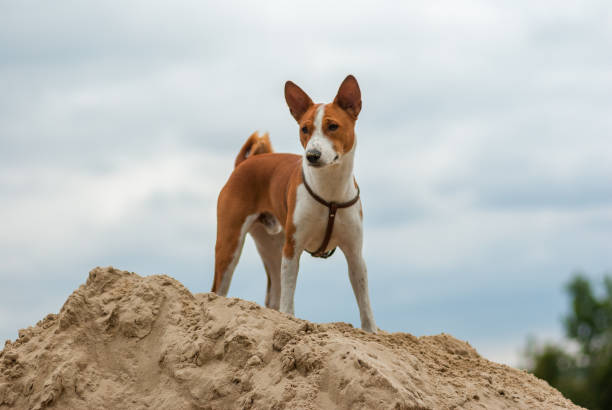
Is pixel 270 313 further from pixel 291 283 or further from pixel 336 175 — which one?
pixel 336 175

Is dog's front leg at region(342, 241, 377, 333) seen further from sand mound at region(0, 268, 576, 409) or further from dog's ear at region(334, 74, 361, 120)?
dog's ear at region(334, 74, 361, 120)

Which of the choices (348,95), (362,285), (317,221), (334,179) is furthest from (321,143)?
(362,285)

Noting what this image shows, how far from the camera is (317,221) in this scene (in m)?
7.56

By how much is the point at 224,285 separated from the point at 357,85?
10.0 ft

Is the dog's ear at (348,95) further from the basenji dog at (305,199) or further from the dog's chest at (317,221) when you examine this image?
the dog's chest at (317,221)

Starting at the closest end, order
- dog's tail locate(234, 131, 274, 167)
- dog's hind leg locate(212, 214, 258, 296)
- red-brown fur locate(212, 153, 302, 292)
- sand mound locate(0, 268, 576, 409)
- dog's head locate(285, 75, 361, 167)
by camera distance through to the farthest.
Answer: sand mound locate(0, 268, 576, 409)
dog's head locate(285, 75, 361, 167)
red-brown fur locate(212, 153, 302, 292)
dog's hind leg locate(212, 214, 258, 296)
dog's tail locate(234, 131, 274, 167)

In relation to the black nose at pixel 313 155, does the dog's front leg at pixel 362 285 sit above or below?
below

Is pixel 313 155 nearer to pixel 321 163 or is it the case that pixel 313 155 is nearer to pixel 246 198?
pixel 321 163

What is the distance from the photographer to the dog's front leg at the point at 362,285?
7.78 m

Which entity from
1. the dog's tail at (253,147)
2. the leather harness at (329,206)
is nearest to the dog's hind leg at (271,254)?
the dog's tail at (253,147)

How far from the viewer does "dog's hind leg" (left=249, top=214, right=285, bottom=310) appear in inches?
362

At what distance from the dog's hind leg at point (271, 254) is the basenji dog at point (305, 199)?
30 centimetres

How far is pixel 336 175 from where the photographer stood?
24.4 feet

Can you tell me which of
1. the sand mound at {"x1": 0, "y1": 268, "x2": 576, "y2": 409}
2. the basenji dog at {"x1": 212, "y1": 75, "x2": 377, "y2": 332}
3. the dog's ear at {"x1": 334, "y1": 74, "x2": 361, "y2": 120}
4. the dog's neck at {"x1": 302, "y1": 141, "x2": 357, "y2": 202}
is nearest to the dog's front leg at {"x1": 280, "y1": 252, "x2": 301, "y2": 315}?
the basenji dog at {"x1": 212, "y1": 75, "x2": 377, "y2": 332}
